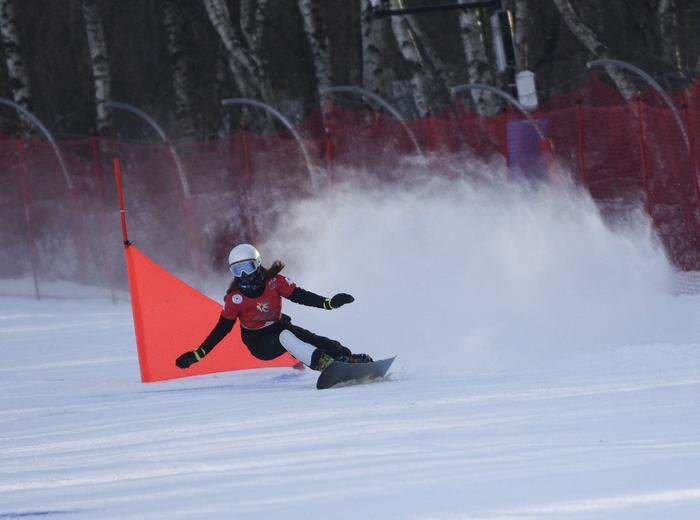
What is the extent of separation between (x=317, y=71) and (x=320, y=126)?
6479 mm

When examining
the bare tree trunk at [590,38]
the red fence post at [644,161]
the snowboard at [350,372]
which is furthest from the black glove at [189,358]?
the bare tree trunk at [590,38]

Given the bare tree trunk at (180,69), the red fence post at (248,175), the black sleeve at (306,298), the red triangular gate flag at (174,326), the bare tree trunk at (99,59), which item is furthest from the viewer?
the bare tree trunk at (180,69)

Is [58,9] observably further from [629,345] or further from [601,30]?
[629,345]

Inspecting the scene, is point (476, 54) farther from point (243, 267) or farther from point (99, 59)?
point (243, 267)

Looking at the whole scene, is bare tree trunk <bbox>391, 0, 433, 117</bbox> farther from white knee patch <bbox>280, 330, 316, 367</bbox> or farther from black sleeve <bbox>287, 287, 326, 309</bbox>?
white knee patch <bbox>280, 330, 316, 367</bbox>

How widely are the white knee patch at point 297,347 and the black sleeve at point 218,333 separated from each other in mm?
446

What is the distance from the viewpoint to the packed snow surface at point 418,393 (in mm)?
5656

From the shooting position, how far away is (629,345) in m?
10.2

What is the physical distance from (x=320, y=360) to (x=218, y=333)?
0.90 m

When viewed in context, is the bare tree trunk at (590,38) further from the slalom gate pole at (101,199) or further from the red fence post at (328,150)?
the slalom gate pole at (101,199)

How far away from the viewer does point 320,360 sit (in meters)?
9.95

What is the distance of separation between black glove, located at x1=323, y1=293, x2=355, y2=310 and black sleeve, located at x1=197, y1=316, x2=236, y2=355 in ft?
2.45

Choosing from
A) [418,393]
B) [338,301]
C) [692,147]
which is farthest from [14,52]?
[418,393]

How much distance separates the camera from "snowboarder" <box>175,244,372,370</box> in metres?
10.1
